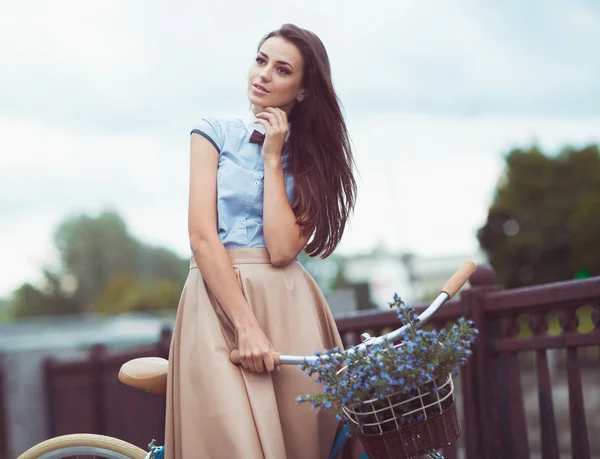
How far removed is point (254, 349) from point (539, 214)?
51.0m

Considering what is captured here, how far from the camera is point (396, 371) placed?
7.18 feet

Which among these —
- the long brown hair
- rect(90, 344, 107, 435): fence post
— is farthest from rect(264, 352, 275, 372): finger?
rect(90, 344, 107, 435): fence post

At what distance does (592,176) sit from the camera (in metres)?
52.0

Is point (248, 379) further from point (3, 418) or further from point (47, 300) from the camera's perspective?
point (47, 300)

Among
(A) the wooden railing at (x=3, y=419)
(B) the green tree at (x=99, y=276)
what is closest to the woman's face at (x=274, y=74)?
(A) the wooden railing at (x=3, y=419)

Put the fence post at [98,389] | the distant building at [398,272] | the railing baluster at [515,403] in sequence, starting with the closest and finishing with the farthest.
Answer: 1. the railing baluster at [515,403]
2. the fence post at [98,389]
3. the distant building at [398,272]

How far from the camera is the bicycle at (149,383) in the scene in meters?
2.41

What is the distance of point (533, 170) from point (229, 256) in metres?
52.3

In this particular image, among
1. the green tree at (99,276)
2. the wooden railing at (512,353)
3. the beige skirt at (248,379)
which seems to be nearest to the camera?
the beige skirt at (248,379)

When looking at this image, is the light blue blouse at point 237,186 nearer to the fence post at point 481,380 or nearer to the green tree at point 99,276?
the fence post at point 481,380

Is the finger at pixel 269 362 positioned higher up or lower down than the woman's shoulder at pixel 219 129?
lower down

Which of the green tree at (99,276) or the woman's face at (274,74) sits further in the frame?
the green tree at (99,276)

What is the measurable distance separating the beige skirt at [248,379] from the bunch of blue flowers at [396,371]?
0.39 metres

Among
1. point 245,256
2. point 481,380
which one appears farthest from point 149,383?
point 481,380
